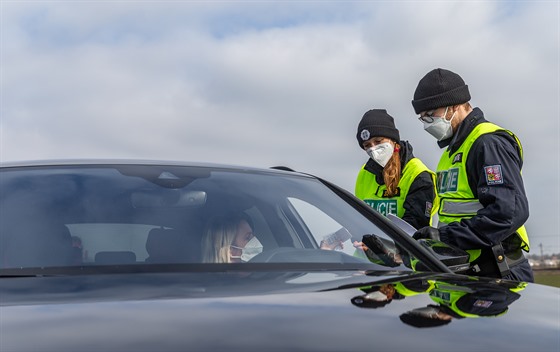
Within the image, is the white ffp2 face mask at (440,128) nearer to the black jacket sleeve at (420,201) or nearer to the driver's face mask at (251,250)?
the black jacket sleeve at (420,201)

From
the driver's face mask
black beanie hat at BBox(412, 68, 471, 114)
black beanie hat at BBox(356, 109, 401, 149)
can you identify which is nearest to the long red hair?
black beanie hat at BBox(356, 109, 401, 149)

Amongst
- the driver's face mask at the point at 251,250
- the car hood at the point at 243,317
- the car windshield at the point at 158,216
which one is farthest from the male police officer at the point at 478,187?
the car hood at the point at 243,317

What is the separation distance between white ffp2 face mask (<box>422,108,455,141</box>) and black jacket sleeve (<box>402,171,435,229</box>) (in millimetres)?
584

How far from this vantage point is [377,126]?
6.43 m

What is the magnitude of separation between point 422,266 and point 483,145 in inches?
85.8

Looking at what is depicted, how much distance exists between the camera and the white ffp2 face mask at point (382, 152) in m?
6.38

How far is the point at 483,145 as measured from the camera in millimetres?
4875

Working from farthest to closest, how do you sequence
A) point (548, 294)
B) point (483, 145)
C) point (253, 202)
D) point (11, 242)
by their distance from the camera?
point (483, 145)
point (253, 202)
point (11, 242)
point (548, 294)

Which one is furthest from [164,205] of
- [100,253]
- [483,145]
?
[483,145]

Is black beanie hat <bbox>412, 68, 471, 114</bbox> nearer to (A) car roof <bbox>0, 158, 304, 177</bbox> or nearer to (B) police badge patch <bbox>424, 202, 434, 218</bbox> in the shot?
(B) police badge patch <bbox>424, 202, 434, 218</bbox>

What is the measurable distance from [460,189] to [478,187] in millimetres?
195

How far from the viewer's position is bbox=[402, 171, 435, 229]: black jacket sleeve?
5.92m

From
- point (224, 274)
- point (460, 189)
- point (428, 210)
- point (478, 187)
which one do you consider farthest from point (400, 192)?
point (224, 274)

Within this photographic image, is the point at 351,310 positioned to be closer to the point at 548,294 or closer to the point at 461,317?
the point at 461,317
